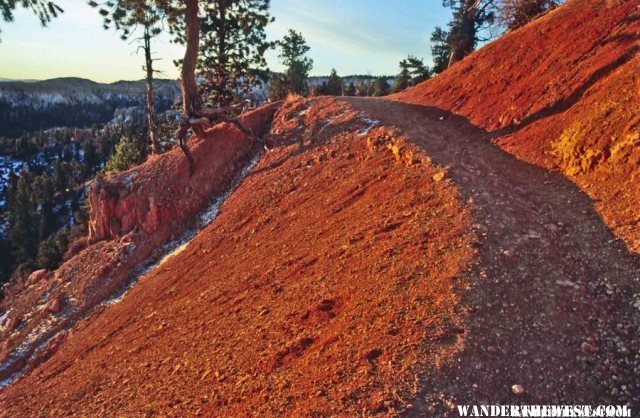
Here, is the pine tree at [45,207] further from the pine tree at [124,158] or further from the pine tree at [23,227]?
the pine tree at [124,158]

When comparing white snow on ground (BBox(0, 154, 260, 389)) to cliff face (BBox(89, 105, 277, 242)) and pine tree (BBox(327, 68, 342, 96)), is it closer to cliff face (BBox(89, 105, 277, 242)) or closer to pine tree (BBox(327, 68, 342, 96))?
cliff face (BBox(89, 105, 277, 242))

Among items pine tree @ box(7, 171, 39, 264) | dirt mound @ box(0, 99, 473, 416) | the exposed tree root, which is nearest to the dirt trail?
dirt mound @ box(0, 99, 473, 416)

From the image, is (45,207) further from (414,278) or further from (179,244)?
(414,278)

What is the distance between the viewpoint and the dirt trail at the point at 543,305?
3.51 meters

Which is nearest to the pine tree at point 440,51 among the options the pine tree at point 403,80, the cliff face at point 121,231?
the pine tree at point 403,80

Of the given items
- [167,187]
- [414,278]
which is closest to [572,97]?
[414,278]

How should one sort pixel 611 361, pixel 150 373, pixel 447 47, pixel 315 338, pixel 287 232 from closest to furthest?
pixel 611 361
pixel 315 338
pixel 150 373
pixel 287 232
pixel 447 47

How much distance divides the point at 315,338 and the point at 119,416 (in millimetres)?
2364

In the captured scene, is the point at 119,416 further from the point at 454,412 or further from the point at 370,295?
the point at 454,412

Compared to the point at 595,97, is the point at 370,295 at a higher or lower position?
lower

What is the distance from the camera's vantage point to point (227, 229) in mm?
9062

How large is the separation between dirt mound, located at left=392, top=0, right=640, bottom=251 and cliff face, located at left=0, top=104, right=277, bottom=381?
637 cm

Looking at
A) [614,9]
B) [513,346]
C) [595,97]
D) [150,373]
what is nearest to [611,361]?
[513,346]

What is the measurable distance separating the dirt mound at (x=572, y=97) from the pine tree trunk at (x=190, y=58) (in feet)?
22.1
